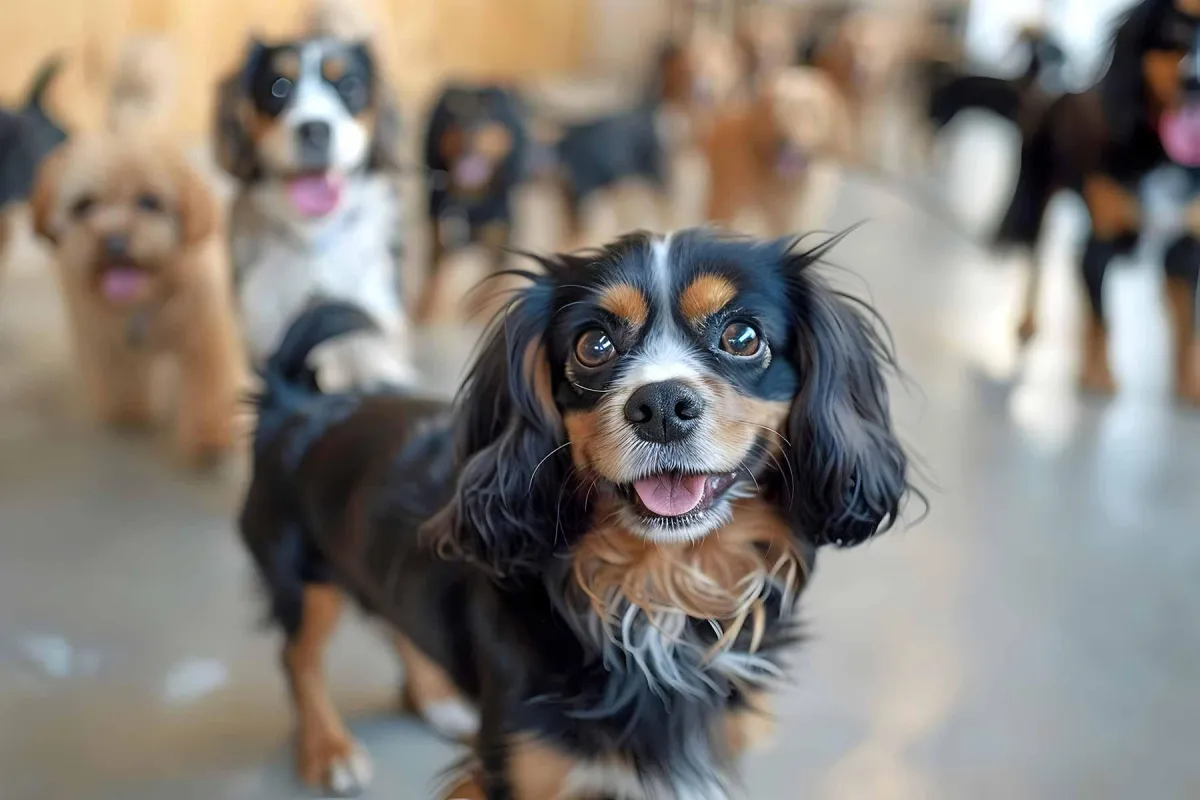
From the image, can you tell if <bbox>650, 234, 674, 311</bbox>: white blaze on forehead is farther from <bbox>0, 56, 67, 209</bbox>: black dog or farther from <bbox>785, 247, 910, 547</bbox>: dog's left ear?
<bbox>0, 56, 67, 209</bbox>: black dog

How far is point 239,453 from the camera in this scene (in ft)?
9.92

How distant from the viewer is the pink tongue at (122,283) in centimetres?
298

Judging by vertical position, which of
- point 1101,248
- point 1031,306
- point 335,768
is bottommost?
point 335,768

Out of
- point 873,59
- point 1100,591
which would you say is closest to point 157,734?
point 1100,591

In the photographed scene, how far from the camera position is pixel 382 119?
3.15 metres

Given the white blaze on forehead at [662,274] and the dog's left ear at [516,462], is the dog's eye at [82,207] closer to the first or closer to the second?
the dog's left ear at [516,462]

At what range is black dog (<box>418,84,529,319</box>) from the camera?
3836mm

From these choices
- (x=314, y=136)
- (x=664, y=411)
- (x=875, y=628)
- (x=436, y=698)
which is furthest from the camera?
(x=314, y=136)

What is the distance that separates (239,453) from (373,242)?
698 millimetres

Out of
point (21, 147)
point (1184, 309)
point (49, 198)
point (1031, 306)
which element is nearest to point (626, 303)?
point (49, 198)

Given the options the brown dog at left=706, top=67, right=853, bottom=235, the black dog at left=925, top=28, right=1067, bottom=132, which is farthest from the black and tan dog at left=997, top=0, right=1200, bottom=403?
the brown dog at left=706, top=67, right=853, bottom=235

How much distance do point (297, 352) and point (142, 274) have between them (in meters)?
1.42

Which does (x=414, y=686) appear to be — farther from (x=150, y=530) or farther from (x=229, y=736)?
(x=150, y=530)

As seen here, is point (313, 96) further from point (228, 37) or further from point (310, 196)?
point (228, 37)
